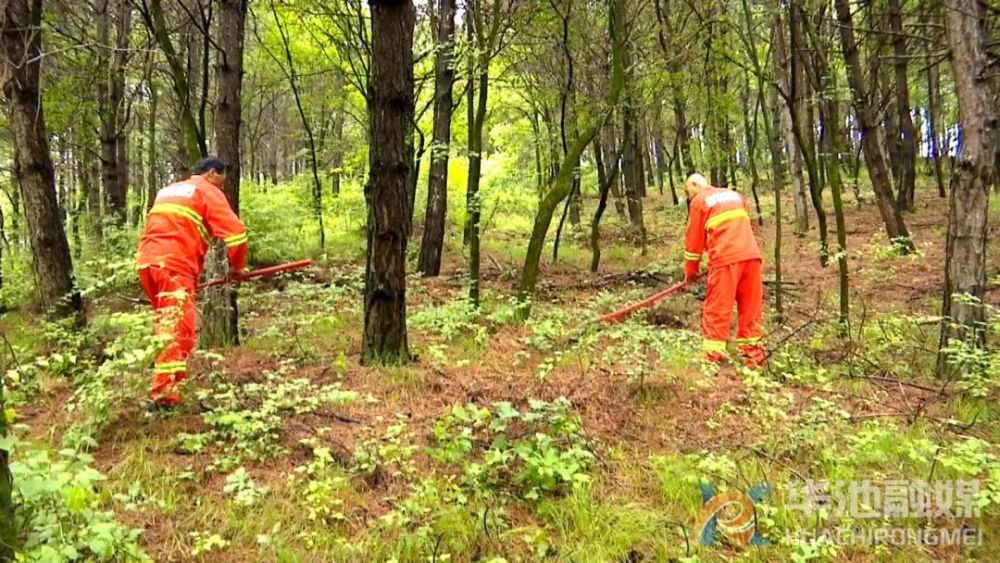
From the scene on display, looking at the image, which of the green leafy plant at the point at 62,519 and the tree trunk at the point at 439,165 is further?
the tree trunk at the point at 439,165

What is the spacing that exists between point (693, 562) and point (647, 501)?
1.95ft

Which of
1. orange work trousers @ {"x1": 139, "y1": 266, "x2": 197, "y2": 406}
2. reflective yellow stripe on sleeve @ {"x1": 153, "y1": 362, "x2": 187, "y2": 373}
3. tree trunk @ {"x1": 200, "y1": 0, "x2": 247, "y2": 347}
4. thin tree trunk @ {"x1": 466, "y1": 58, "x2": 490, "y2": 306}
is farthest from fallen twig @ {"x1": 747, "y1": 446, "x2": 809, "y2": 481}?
tree trunk @ {"x1": 200, "y1": 0, "x2": 247, "y2": 347}

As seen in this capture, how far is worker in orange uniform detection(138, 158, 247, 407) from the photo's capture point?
3.93m

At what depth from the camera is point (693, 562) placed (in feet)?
7.71

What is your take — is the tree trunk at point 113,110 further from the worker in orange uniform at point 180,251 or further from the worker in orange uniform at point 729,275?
the worker in orange uniform at point 729,275

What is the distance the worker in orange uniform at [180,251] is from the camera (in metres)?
3.93

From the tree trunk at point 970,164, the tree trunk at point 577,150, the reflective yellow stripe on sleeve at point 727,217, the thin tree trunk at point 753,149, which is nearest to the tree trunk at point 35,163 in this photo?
the tree trunk at point 577,150

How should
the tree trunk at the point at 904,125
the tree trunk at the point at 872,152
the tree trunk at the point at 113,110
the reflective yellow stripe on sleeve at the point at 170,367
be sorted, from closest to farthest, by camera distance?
1. the reflective yellow stripe on sleeve at the point at 170,367
2. the tree trunk at the point at 872,152
3. the tree trunk at the point at 113,110
4. the tree trunk at the point at 904,125

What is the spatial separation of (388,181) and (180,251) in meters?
1.70

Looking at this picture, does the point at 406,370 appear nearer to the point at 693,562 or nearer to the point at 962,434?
the point at 693,562

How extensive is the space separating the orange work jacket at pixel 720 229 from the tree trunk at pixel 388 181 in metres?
3.04

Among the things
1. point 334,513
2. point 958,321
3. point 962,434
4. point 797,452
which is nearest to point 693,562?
point 797,452

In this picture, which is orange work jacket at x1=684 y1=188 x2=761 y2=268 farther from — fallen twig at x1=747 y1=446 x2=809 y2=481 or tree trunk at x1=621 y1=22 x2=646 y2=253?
tree trunk at x1=621 y1=22 x2=646 y2=253

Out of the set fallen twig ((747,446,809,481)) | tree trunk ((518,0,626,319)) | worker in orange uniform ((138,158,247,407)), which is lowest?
fallen twig ((747,446,809,481))
